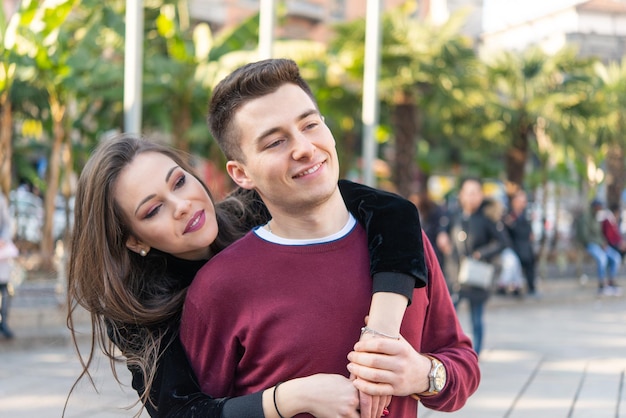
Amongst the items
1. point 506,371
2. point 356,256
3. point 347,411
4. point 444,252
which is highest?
point 356,256

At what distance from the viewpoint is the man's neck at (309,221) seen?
2125 millimetres

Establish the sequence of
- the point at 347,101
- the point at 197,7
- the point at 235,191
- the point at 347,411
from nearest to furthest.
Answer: the point at 347,411 < the point at 235,191 < the point at 347,101 < the point at 197,7

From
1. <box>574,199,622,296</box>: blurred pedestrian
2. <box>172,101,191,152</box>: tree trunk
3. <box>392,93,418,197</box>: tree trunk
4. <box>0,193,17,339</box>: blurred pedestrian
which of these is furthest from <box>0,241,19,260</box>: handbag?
<box>574,199,622,296</box>: blurred pedestrian

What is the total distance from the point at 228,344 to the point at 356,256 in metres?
0.38

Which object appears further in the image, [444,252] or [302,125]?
[444,252]

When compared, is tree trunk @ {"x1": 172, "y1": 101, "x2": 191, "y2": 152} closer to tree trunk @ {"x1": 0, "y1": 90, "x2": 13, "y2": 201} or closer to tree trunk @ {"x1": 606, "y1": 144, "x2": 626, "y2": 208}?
tree trunk @ {"x1": 0, "y1": 90, "x2": 13, "y2": 201}

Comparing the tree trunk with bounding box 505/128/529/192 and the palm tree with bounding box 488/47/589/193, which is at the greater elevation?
the palm tree with bounding box 488/47/589/193

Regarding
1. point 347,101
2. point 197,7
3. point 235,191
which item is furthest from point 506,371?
point 197,7

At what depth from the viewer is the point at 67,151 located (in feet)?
47.7

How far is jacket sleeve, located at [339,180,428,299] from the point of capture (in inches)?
80.5

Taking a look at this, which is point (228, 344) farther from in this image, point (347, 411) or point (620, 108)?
point (620, 108)

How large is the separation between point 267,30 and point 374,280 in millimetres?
9375

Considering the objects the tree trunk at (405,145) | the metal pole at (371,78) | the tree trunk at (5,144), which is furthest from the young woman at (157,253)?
the tree trunk at (405,145)

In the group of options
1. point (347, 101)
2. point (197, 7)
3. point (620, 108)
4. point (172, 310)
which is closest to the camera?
Result: point (172, 310)
